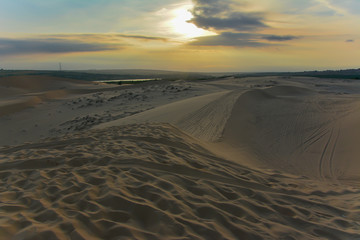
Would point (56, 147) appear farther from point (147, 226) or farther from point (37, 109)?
point (37, 109)

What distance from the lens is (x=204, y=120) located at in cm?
1016

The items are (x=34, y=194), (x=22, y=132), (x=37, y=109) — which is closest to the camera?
(x=34, y=194)

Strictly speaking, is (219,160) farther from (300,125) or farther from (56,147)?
(300,125)

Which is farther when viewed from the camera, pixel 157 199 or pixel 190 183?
pixel 190 183

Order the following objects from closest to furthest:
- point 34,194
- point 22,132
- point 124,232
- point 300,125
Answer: point 124,232 < point 34,194 < point 300,125 < point 22,132

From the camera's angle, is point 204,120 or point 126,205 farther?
point 204,120

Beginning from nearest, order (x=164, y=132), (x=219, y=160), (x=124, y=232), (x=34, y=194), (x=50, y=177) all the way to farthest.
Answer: (x=124, y=232)
(x=34, y=194)
(x=50, y=177)
(x=219, y=160)
(x=164, y=132)

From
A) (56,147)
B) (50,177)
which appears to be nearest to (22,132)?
(56,147)

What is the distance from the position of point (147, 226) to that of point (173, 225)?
0.29 m

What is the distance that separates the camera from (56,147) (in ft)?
19.7

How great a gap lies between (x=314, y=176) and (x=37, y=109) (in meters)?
17.8

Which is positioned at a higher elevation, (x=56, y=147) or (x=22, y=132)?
(x=56, y=147)

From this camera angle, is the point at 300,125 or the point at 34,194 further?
the point at 300,125

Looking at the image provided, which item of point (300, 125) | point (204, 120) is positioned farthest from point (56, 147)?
point (300, 125)
